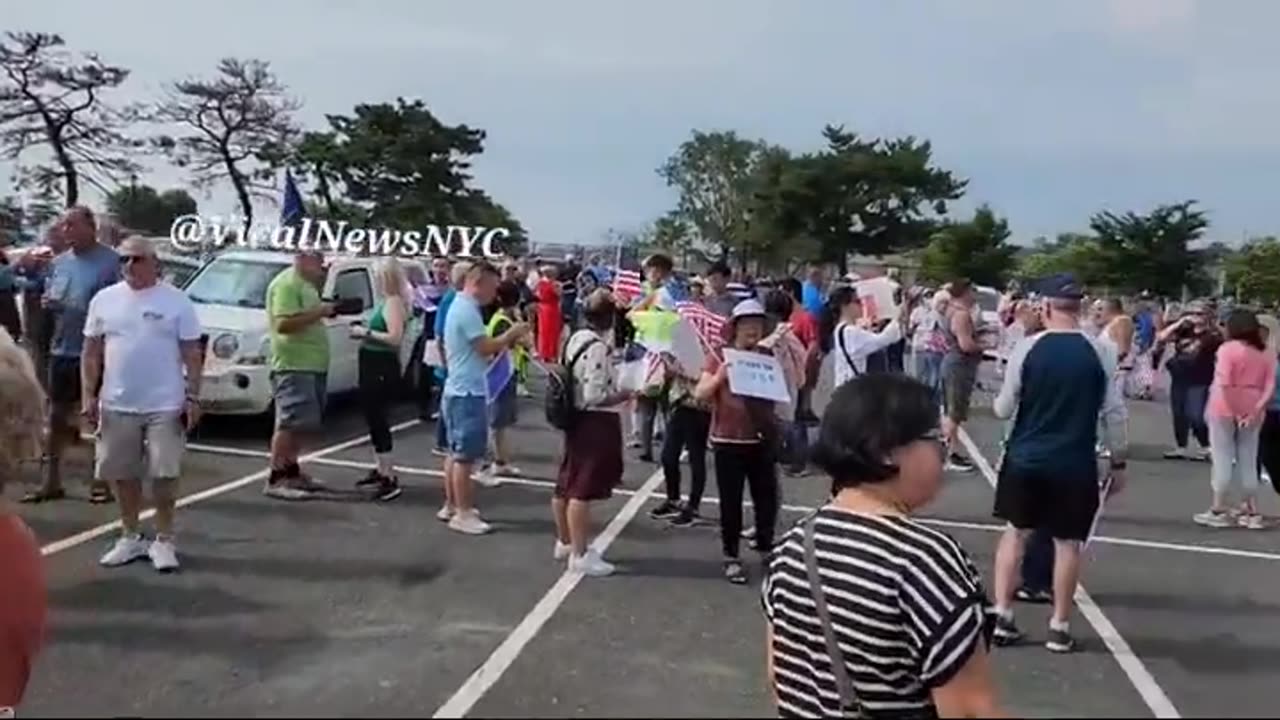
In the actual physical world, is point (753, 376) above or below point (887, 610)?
below

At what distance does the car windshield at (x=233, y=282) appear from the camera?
13.7 m

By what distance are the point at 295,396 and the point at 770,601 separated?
737 cm

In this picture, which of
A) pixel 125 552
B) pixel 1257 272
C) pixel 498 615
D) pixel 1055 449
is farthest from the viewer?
pixel 1257 272

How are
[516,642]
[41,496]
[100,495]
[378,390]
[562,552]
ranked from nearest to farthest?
[516,642] → [562,552] → [41,496] → [100,495] → [378,390]

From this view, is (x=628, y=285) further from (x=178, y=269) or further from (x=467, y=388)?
(x=178, y=269)

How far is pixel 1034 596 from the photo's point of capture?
25.2 feet

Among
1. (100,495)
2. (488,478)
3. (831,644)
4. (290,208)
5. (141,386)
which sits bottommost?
(488,478)

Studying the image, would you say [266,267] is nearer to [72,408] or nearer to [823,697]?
[72,408]

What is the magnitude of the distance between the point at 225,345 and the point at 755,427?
649 centimetres

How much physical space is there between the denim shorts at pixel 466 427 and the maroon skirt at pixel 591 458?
3.55ft

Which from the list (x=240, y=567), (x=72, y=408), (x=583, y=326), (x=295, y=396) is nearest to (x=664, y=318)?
(x=583, y=326)

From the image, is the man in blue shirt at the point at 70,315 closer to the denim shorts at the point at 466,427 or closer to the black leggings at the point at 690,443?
the denim shorts at the point at 466,427

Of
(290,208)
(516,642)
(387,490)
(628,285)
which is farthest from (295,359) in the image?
(290,208)

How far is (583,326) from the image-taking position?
8.30 meters
